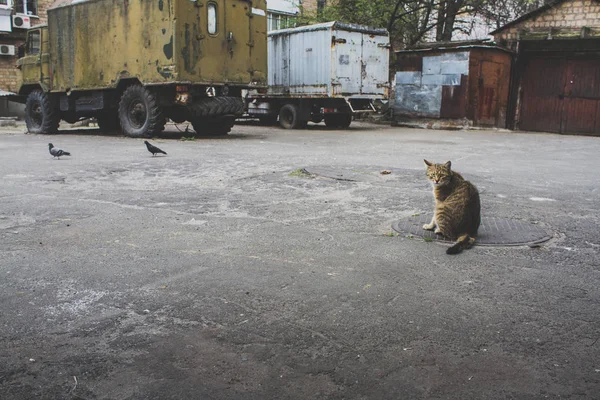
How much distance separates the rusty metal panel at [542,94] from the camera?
2056 centimetres

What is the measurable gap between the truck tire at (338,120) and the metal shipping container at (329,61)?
4.31ft

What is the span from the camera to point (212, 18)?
13.8 meters

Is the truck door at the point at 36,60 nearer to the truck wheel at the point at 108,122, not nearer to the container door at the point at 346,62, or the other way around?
the truck wheel at the point at 108,122

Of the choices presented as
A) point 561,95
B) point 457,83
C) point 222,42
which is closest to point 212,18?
point 222,42

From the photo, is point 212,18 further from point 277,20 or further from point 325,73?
point 277,20

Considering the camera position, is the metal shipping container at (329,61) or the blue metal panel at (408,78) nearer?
the metal shipping container at (329,61)

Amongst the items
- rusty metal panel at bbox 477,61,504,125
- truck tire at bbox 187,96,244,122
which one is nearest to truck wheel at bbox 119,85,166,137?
truck tire at bbox 187,96,244,122

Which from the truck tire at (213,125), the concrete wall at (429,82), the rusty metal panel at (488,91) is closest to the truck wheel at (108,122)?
the truck tire at (213,125)

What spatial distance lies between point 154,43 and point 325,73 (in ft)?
20.9

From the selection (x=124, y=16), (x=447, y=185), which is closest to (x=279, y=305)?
(x=447, y=185)

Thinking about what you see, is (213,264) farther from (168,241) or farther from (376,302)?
(376,302)

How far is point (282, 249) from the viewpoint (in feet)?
13.8

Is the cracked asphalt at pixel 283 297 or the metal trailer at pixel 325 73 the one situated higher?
the metal trailer at pixel 325 73

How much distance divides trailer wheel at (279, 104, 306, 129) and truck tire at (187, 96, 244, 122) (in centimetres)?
545
